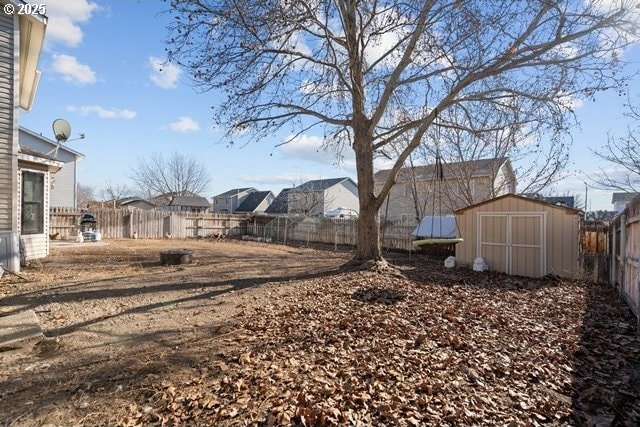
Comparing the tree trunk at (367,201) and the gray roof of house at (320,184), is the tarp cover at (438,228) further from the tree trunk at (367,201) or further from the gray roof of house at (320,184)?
the gray roof of house at (320,184)

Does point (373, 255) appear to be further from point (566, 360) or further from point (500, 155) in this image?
point (500, 155)

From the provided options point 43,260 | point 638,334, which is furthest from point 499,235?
point 43,260

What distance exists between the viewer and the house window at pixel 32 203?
384 inches

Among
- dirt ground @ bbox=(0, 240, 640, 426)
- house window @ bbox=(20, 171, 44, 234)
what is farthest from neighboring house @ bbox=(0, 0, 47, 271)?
dirt ground @ bbox=(0, 240, 640, 426)

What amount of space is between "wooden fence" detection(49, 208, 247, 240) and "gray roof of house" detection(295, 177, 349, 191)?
12777 mm

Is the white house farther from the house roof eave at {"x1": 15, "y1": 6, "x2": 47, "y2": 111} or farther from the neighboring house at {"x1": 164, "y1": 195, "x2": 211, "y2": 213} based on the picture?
the neighboring house at {"x1": 164, "y1": 195, "x2": 211, "y2": 213}

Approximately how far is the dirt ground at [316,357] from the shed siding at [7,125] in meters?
1.83

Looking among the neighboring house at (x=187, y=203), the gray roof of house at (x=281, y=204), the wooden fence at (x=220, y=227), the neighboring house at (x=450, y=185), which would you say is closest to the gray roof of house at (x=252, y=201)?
the gray roof of house at (x=281, y=204)

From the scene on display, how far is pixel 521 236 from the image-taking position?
10.8m

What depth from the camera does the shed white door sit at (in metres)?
10.5

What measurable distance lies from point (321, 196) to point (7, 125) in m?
29.4

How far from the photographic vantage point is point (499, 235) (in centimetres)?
1121

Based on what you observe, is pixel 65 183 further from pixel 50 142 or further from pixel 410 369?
pixel 410 369

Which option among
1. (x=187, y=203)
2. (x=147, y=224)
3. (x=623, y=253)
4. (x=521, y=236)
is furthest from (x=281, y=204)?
(x=623, y=253)
